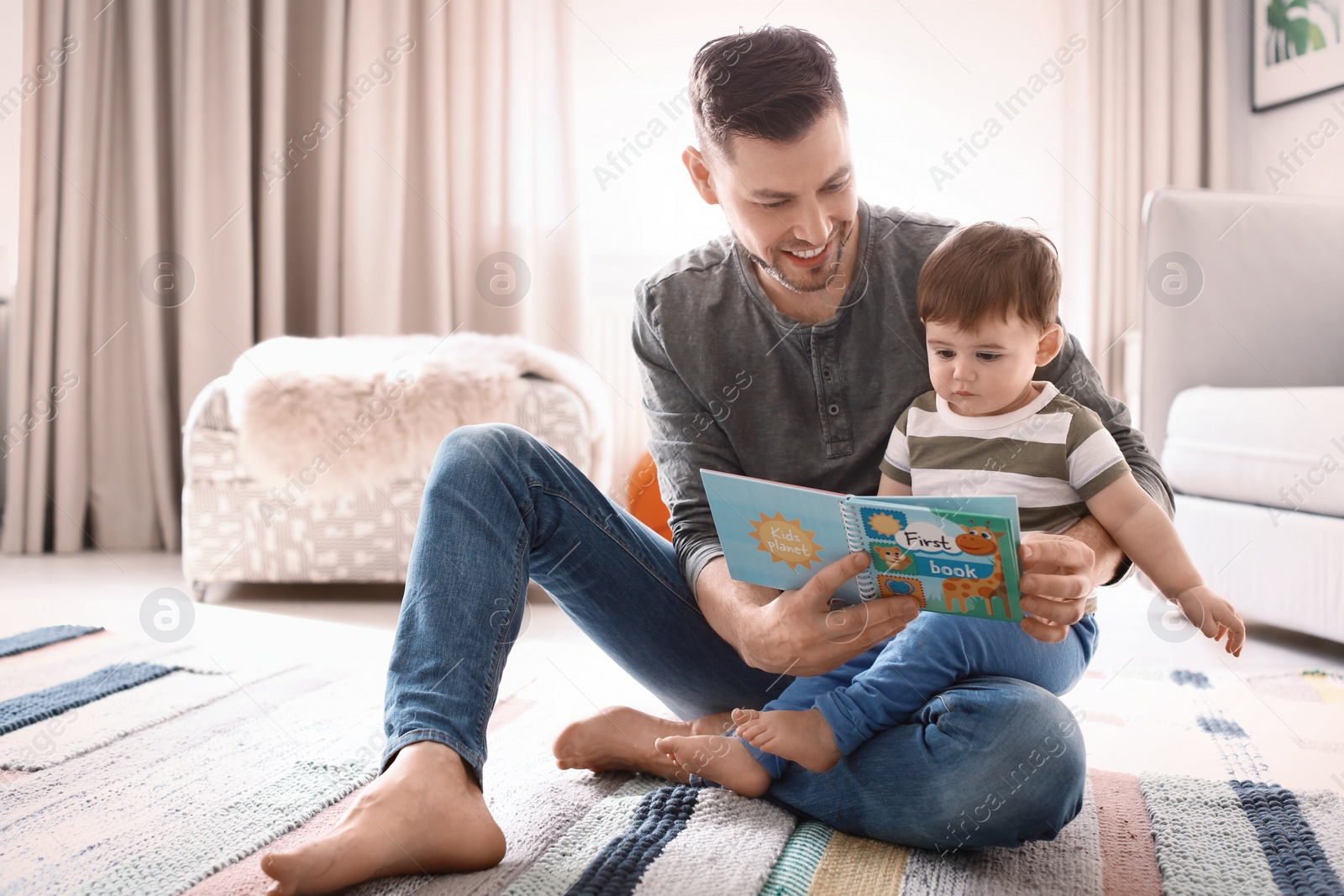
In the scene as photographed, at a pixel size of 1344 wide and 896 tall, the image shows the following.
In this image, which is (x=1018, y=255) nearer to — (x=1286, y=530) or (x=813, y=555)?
(x=813, y=555)

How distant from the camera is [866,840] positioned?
0.92 metres

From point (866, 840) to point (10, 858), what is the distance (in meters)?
0.74

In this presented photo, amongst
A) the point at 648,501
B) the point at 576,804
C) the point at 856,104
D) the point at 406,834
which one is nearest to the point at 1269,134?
the point at 856,104

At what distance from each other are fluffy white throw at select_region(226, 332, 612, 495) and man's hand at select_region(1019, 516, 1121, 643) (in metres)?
1.53

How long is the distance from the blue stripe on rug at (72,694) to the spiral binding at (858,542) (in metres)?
1.03

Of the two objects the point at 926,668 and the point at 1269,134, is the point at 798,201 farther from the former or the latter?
the point at 1269,134

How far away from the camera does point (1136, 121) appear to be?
11.4 feet

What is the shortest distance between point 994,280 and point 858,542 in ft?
1.03

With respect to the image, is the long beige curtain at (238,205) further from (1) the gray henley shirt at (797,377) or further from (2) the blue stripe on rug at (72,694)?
(1) the gray henley shirt at (797,377)

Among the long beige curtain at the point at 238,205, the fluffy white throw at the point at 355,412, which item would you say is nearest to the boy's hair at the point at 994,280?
the fluffy white throw at the point at 355,412

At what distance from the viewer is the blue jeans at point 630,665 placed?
0.83m

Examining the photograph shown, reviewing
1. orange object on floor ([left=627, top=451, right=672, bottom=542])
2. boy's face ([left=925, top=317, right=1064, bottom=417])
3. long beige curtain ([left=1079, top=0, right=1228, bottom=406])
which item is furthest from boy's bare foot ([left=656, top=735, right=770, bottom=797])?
long beige curtain ([left=1079, top=0, right=1228, bottom=406])

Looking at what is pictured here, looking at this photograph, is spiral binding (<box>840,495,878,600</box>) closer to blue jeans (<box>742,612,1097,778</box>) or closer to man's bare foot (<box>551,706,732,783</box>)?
blue jeans (<box>742,612,1097,778</box>)

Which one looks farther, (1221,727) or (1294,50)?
(1294,50)
